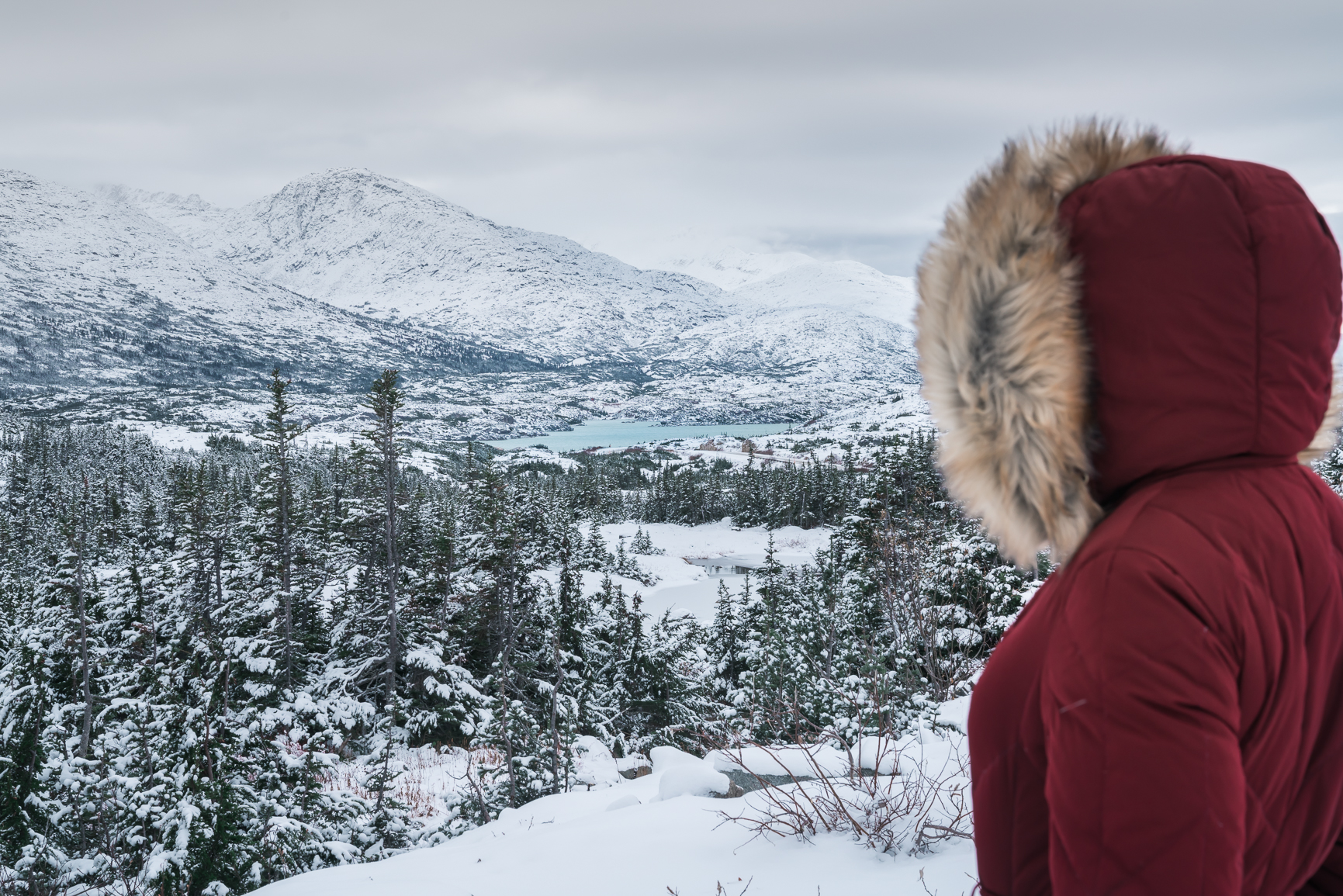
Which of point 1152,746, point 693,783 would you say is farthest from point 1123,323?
point 693,783

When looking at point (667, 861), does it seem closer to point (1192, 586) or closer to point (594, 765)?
point (1192, 586)

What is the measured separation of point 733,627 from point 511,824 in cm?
2047

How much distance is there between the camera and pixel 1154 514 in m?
0.89

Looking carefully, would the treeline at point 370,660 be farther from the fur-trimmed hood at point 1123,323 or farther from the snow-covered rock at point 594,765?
the fur-trimmed hood at point 1123,323

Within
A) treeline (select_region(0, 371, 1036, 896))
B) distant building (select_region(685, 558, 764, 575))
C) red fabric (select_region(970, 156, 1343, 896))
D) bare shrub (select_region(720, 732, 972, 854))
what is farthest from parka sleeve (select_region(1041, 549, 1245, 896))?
distant building (select_region(685, 558, 764, 575))

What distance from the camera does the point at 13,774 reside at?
29.4 ft

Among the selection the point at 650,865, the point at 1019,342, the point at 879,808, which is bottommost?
the point at 650,865

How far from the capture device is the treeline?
293 inches

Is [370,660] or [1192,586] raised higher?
[1192,586]

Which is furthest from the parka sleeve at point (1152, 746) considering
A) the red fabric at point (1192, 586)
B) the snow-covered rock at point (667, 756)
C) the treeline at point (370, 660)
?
the treeline at point (370, 660)

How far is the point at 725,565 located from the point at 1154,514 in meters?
58.0

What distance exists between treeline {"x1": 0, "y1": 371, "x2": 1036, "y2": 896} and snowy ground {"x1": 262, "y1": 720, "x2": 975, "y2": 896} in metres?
2.02

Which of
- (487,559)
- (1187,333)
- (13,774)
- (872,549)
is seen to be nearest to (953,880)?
(1187,333)

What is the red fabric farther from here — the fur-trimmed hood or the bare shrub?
the bare shrub
